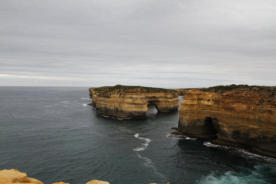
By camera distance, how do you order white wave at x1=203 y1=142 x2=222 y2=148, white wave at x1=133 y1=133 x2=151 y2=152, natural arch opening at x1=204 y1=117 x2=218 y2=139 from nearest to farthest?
1. white wave at x1=133 y1=133 x2=151 y2=152
2. white wave at x1=203 y1=142 x2=222 y2=148
3. natural arch opening at x1=204 y1=117 x2=218 y2=139

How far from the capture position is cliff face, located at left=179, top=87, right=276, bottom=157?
28625mm

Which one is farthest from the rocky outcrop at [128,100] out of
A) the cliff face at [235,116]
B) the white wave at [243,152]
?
the white wave at [243,152]

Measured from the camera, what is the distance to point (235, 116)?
31.9 m

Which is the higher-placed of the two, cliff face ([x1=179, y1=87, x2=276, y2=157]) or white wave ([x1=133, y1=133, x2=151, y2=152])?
cliff face ([x1=179, y1=87, x2=276, y2=157])

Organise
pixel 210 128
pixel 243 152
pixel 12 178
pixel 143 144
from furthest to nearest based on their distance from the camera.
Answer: pixel 210 128
pixel 143 144
pixel 243 152
pixel 12 178

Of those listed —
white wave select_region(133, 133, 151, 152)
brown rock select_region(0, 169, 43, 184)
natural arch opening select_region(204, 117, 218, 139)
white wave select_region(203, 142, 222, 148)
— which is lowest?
white wave select_region(133, 133, 151, 152)

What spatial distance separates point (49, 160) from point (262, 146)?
35.3 meters

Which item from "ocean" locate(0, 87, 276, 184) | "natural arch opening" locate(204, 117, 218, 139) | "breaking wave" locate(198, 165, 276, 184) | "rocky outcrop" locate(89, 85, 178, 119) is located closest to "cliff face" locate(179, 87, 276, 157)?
"natural arch opening" locate(204, 117, 218, 139)

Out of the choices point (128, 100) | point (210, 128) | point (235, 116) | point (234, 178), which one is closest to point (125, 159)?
point (234, 178)

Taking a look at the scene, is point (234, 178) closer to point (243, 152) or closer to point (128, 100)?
point (243, 152)

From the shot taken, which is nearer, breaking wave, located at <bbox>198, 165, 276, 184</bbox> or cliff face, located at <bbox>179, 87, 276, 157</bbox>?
breaking wave, located at <bbox>198, 165, 276, 184</bbox>

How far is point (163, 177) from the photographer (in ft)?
76.5

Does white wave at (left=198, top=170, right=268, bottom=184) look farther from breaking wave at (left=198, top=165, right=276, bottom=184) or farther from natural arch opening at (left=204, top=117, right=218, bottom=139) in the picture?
natural arch opening at (left=204, top=117, right=218, bottom=139)

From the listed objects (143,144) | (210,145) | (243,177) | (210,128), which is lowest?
(243,177)
